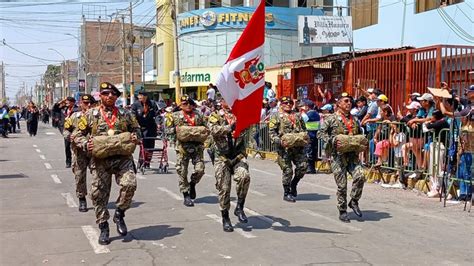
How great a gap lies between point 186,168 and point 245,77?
9.58ft

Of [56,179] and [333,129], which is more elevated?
[333,129]

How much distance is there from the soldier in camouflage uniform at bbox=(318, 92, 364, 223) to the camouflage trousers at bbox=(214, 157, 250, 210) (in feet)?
4.94

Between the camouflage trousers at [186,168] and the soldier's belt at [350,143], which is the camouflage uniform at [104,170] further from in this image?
the soldier's belt at [350,143]

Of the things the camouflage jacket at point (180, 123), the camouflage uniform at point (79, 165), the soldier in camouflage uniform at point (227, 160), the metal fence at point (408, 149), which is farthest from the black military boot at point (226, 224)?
the metal fence at point (408, 149)

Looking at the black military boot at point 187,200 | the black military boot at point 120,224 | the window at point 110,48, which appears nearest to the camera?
the black military boot at point 120,224

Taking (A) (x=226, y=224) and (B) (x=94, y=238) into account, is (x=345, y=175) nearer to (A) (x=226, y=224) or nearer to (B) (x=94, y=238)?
(A) (x=226, y=224)

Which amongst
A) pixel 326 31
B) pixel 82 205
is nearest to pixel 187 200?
pixel 82 205

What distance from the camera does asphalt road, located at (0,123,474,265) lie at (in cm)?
609

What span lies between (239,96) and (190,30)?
34924 mm

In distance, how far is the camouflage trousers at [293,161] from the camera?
972 cm

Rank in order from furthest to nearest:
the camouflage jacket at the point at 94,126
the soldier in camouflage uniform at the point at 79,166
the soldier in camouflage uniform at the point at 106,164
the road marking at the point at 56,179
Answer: the road marking at the point at 56,179 < the soldier in camouflage uniform at the point at 79,166 < the camouflage jacket at the point at 94,126 < the soldier in camouflage uniform at the point at 106,164

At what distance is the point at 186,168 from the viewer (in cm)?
956

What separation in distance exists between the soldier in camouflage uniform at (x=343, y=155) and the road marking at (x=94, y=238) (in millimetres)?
3421

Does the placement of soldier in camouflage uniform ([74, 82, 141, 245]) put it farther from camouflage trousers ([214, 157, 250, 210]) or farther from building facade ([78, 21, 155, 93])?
building facade ([78, 21, 155, 93])
